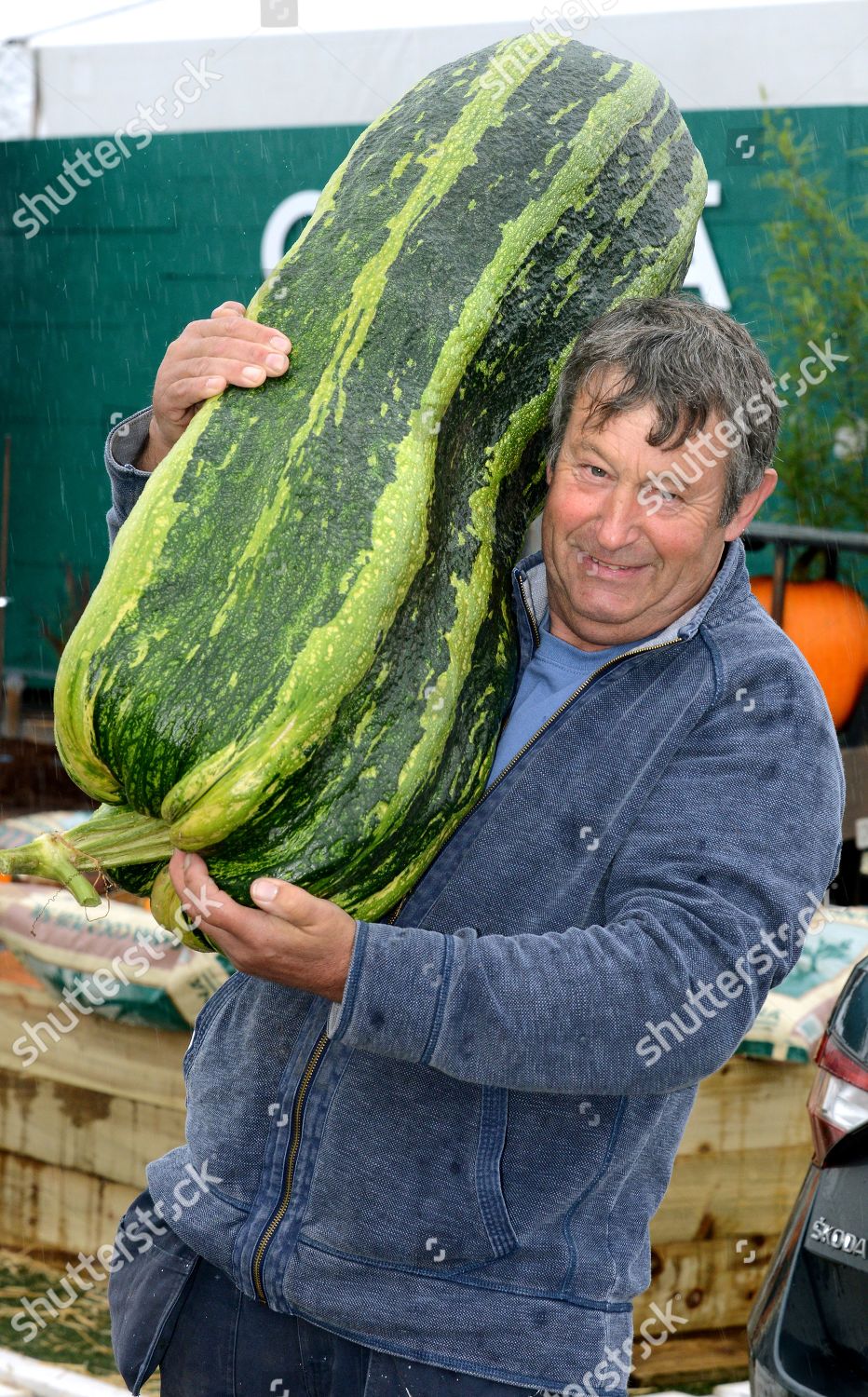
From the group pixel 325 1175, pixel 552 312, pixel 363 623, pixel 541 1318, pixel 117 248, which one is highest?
pixel 117 248

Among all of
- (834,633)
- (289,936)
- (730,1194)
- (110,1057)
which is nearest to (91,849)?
(289,936)

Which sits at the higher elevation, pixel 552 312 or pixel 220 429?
pixel 552 312

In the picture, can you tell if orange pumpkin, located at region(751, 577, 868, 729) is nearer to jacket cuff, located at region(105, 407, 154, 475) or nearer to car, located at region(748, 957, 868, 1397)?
car, located at region(748, 957, 868, 1397)

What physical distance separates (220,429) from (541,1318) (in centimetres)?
108

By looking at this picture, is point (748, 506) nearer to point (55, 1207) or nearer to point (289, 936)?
point (289, 936)

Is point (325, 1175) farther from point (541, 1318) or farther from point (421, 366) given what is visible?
point (421, 366)

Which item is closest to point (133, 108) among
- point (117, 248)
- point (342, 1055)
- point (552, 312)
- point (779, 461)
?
point (117, 248)

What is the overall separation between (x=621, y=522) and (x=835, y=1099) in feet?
3.88

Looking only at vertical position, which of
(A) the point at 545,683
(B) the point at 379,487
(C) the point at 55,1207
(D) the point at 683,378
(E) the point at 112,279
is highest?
(E) the point at 112,279

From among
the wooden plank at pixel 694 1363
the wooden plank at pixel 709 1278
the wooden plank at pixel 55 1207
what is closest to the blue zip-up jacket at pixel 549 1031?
the wooden plank at pixel 709 1278

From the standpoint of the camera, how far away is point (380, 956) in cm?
146

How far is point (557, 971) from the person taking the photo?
1.46 metres

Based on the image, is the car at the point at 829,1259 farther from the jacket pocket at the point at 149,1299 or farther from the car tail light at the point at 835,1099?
the jacket pocket at the point at 149,1299

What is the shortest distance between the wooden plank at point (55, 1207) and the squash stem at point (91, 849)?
A: 84.9 inches
